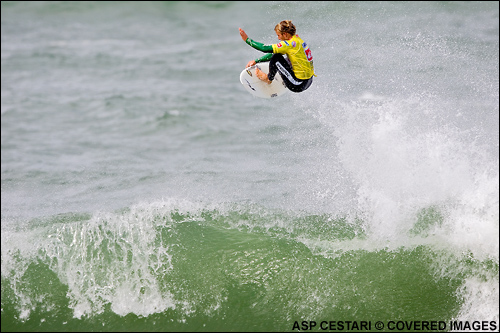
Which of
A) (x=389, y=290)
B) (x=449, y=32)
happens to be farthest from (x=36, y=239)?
(x=449, y=32)

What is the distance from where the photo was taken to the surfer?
738 cm

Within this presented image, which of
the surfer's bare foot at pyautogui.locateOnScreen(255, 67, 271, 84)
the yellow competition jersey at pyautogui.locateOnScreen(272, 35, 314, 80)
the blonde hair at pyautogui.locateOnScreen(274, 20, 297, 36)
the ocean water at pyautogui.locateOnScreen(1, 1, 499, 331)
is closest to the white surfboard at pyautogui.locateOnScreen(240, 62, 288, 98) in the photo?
the surfer's bare foot at pyautogui.locateOnScreen(255, 67, 271, 84)

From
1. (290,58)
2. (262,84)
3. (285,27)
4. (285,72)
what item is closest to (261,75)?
(262,84)

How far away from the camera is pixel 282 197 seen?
8625mm

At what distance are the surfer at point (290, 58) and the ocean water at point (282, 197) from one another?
1.59 m

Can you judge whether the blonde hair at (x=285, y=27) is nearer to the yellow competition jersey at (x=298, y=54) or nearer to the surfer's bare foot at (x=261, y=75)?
the yellow competition jersey at (x=298, y=54)

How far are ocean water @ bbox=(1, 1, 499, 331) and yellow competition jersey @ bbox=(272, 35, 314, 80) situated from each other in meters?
1.64

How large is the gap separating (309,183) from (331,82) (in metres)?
3.12

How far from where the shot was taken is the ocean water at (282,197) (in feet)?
22.5

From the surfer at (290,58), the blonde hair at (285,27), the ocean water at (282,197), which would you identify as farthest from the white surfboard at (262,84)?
the ocean water at (282,197)

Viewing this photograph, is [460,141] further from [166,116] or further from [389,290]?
[166,116]

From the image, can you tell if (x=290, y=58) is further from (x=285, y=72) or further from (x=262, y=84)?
(x=262, y=84)

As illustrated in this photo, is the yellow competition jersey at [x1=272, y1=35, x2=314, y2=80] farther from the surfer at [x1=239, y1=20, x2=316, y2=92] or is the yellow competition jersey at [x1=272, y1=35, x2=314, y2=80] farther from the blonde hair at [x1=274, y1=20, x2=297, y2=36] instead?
the blonde hair at [x1=274, y1=20, x2=297, y2=36]

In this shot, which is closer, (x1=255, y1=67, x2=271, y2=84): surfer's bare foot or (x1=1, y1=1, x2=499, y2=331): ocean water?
(x1=1, y1=1, x2=499, y2=331): ocean water
